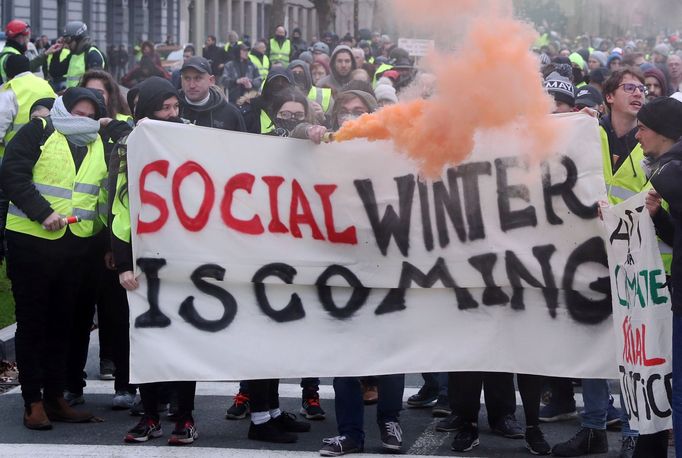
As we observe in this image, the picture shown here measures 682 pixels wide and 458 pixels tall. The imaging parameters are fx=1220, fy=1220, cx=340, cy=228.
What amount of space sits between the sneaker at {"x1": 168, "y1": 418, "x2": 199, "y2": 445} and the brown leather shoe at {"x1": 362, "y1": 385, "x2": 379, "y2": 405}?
4.20 ft

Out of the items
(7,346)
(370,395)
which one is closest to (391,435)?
(370,395)

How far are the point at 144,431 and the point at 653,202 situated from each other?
2787mm

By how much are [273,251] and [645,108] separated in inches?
75.1

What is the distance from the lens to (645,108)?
546 cm

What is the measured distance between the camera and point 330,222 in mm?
6023

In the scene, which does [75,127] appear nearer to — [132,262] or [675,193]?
[132,262]

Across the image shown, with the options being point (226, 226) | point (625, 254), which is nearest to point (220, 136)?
point (226, 226)

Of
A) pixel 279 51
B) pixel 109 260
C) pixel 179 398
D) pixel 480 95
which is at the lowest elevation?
pixel 179 398

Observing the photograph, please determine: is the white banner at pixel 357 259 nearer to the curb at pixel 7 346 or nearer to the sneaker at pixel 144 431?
the sneaker at pixel 144 431

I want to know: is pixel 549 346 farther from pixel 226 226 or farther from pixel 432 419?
pixel 226 226

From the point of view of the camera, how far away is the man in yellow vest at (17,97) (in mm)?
9453

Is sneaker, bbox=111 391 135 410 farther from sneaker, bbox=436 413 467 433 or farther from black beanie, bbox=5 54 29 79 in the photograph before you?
black beanie, bbox=5 54 29 79

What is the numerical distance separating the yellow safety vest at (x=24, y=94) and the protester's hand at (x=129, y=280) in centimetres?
379

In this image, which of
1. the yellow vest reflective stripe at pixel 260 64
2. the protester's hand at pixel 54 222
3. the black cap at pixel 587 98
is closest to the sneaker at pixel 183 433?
the protester's hand at pixel 54 222
